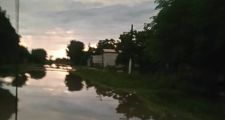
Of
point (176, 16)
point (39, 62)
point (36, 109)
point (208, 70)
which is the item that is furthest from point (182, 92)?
point (39, 62)

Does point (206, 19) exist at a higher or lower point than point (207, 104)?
higher

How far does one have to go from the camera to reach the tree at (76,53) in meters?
127

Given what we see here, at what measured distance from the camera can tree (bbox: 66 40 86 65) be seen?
416 ft

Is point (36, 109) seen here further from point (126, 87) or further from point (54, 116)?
point (126, 87)

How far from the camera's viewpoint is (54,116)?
18859 mm

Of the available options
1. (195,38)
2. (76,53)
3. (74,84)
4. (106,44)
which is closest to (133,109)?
(195,38)

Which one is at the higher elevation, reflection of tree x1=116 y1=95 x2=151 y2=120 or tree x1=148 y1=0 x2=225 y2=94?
tree x1=148 y1=0 x2=225 y2=94

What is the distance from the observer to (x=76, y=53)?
135000 mm

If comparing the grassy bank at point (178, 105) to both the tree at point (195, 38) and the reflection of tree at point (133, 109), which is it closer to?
the reflection of tree at point (133, 109)

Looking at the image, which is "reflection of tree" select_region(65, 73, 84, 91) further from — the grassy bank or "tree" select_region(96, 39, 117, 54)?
"tree" select_region(96, 39, 117, 54)

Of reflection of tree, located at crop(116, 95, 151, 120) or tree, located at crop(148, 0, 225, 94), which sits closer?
reflection of tree, located at crop(116, 95, 151, 120)

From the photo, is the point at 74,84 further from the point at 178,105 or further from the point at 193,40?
the point at 178,105

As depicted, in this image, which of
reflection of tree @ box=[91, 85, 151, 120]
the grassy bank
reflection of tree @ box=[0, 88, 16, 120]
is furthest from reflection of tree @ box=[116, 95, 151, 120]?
reflection of tree @ box=[0, 88, 16, 120]

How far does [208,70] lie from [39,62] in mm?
88391
